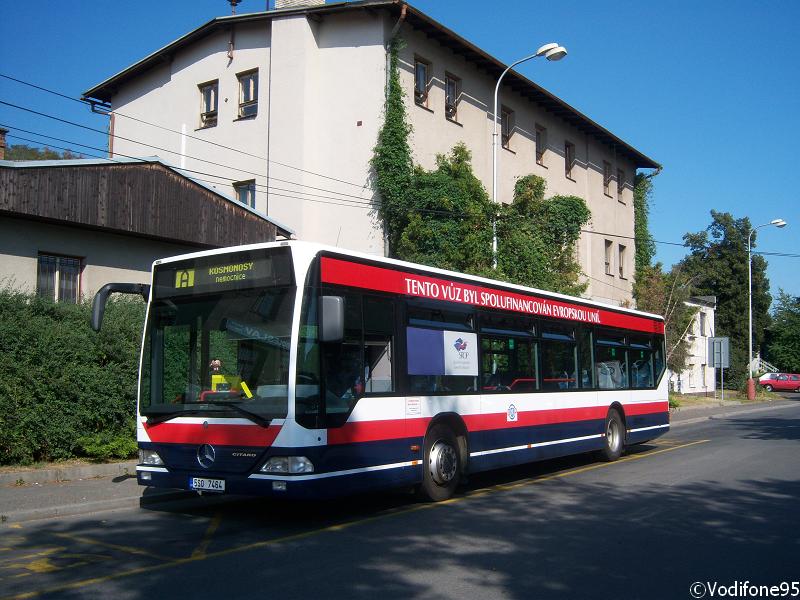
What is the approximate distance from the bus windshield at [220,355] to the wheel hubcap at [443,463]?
2.89 metres

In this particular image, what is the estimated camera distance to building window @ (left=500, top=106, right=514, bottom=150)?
29864 mm

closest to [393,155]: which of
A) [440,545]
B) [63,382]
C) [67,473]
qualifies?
[63,382]

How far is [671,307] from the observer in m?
36.8

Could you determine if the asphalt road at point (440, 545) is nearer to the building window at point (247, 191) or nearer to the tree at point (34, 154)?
the building window at point (247, 191)

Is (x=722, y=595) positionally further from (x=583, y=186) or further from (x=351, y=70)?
(x=583, y=186)

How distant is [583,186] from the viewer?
35.5 m

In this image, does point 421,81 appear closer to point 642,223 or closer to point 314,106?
point 314,106

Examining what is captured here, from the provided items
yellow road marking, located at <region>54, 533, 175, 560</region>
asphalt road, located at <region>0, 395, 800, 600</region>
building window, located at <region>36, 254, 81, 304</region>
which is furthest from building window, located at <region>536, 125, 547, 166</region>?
yellow road marking, located at <region>54, 533, 175, 560</region>

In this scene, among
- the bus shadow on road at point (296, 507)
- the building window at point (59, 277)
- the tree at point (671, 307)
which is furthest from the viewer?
the tree at point (671, 307)

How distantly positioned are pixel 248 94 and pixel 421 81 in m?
6.05

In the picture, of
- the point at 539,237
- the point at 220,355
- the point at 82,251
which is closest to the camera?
the point at 220,355

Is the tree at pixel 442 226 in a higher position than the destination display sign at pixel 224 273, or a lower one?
higher

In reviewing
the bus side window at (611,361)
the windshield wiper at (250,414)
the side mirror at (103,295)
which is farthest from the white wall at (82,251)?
the bus side window at (611,361)

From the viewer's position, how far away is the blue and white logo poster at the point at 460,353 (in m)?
10.7
